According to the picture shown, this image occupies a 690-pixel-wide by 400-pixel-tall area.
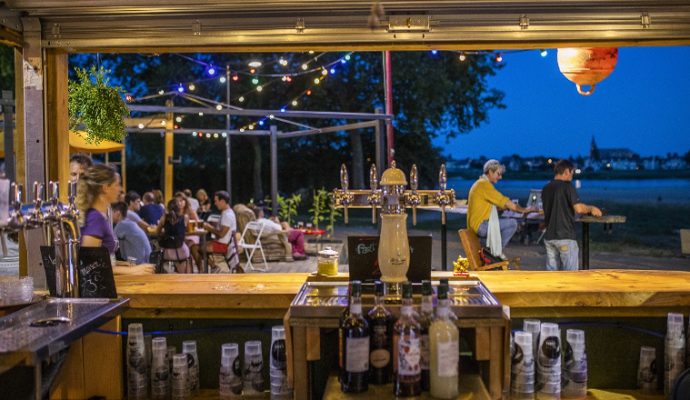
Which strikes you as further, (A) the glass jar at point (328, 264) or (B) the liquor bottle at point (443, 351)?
(A) the glass jar at point (328, 264)

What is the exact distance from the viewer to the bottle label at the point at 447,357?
2467mm

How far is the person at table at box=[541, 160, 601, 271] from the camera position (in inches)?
280

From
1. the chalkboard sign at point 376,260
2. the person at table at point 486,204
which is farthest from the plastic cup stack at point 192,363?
the person at table at point 486,204

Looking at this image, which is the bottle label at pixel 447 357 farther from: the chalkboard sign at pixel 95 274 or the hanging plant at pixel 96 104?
the hanging plant at pixel 96 104

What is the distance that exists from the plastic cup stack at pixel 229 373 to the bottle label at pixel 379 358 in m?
1.05

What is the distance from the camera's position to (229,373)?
344cm

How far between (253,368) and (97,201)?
4.90ft

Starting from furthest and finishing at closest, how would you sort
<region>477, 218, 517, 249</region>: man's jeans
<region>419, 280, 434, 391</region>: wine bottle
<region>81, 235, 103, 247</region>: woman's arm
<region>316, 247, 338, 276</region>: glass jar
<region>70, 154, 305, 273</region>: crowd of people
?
<region>477, 218, 517, 249</region>: man's jeans
<region>70, 154, 305, 273</region>: crowd of people
<region>81, 235, 103, 247</region>: woman's arm
<region>316, 247, 338, 276</region>: glass jar
<region>419, 280, 434, 391</region>: wine bottle

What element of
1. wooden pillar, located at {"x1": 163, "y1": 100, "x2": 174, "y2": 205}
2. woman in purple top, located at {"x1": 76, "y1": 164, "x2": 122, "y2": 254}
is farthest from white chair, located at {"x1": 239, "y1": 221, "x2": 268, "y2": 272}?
woman in purple top, located at {"x1": 76, "y1": 164, "x2": 122, "y2": 254}

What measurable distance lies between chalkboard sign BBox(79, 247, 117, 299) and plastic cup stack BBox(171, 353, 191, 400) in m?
0.46

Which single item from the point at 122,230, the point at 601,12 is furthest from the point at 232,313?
the point at 122,230

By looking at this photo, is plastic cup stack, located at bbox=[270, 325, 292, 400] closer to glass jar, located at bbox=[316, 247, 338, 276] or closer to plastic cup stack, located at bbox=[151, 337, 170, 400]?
glass jar, located at bbox=[316, 247, 338, 276]

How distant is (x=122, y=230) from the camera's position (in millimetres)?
6656

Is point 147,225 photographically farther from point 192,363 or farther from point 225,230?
point 192,363
